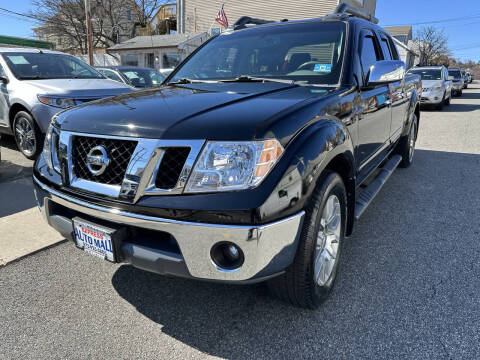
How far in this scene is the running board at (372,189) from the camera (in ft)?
9.28

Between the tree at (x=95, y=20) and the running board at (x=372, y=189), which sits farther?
the tree at (x=95, y=20)

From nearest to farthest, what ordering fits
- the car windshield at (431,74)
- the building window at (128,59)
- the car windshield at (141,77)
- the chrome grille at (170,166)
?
the chrome grille at (170,166) → the car windshield at (141,77) → the car windshield at (431,74) → the building window at (128,59)

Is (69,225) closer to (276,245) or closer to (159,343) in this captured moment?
(159,343)

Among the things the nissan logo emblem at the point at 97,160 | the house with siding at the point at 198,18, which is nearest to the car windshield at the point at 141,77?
the nissan logo emblem at the point at 97,160

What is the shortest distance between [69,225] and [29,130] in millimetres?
4015

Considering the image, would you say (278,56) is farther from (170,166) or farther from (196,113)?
(170,166)

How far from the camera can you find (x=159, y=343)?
78.4 inches

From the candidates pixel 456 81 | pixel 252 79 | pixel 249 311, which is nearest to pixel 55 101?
pixel 252 79

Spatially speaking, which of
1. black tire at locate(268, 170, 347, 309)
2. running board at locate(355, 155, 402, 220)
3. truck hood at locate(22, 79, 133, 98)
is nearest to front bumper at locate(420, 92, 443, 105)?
running board at locate(355, 155, 402, 220)

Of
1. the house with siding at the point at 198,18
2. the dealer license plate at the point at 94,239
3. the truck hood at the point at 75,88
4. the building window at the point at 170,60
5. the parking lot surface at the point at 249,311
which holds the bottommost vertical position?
the parking lot surface at the point at 249,311

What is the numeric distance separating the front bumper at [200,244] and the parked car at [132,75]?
7695mm

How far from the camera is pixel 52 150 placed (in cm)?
225

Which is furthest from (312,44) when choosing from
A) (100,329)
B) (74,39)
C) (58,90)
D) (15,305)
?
(74,39)

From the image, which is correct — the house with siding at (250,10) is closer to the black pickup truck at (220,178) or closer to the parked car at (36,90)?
the parked car at (36,90)
